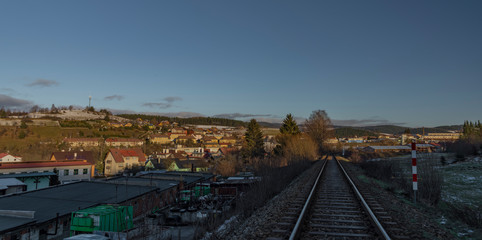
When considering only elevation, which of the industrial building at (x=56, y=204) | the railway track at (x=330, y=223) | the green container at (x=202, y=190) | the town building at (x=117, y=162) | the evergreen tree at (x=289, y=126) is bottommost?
the town building at (x=117, y=162)

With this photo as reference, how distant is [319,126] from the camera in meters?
55.2

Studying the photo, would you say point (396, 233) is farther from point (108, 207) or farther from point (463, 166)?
point (463, 166)

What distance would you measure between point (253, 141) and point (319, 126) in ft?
48.9

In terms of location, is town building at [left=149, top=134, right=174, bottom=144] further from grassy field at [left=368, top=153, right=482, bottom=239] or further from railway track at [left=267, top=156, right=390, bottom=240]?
railway track at [left=267, top=156, right=390, bottom=240]

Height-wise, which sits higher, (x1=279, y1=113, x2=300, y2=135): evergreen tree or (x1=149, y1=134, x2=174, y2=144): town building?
(x1=279, y1=113, x2=300, y2=135): evergreen tree

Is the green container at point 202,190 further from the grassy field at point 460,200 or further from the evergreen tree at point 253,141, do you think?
the evergreen tree at point 253,141

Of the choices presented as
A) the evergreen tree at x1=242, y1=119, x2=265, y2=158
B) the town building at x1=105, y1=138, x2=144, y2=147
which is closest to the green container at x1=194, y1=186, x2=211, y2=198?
the evergreen tree at x1=242, y1=119, x2=265, y2=158

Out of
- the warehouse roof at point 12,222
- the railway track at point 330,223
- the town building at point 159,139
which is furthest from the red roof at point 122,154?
the railway track at point 330,223

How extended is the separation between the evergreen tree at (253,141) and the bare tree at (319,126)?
1074cm

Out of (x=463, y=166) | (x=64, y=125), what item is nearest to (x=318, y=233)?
(x=463, y=166)

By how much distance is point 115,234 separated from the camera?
10.8 metres

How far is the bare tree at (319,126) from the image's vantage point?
54906 millimetres

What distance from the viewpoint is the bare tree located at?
180 feet

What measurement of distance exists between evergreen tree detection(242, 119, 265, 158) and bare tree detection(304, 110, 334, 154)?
10.7m
